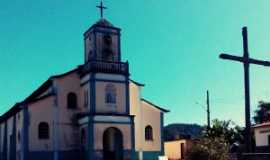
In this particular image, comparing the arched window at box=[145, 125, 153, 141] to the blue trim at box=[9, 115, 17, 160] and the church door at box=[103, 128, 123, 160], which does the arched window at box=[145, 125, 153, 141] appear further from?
the blue trim at box=[9, 115, 17, 160]

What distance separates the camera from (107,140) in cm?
3838

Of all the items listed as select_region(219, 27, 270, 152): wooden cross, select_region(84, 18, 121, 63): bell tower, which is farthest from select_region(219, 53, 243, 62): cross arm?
select_region(84, 18, 121, 63): bell tower

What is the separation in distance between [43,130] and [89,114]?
418cm

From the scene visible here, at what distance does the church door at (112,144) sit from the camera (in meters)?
37.8

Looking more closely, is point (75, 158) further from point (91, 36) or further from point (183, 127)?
point (183, 127)

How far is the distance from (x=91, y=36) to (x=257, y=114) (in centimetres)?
3303

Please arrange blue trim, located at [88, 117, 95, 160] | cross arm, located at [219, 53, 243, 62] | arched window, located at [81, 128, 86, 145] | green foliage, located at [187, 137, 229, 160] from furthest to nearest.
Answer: arched window, located at [81, 128, 86, 145]
blue trim, located at [88, 117, 95, 160]
green foliage, located at [187, 137, 229, 160]
cross arm, located at [219, 53, 243, 62]

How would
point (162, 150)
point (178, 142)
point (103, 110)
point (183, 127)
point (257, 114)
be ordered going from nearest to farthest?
point (103, 110), point (162, 150), point (178, 142), point (257, 114), point (183, 127)

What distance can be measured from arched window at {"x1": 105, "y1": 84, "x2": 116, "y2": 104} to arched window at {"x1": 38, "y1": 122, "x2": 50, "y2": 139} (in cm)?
513

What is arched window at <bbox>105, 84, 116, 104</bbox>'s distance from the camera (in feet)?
123

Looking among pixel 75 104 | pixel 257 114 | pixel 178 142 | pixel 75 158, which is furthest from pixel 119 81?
pixel 257 114

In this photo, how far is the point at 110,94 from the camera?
123ft

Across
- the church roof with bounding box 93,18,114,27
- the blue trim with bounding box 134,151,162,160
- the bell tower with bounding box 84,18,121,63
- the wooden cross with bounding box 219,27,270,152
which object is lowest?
the blue trim with bounding box 134,151,162,160

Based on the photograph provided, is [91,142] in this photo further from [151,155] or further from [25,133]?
[151,155]
